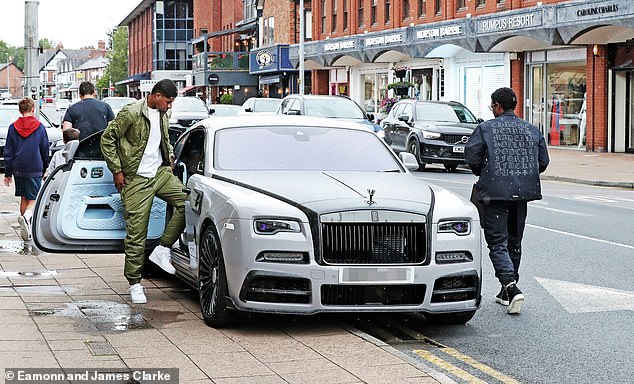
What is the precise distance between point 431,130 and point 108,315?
19377 millimetres

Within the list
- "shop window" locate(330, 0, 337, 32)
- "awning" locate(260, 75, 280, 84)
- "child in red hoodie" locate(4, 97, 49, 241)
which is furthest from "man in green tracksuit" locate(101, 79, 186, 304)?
"awning" locate(260, 75, 280, 84)

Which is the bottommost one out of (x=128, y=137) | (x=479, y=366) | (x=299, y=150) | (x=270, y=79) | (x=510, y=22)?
(x=479, y=366)

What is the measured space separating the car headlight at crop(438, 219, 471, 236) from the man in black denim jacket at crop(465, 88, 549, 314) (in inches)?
33.6

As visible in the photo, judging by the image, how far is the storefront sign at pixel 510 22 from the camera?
33.6 metres

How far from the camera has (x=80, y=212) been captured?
9273 mm

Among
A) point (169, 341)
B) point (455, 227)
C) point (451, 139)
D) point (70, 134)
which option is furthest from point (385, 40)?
point (169, 341)

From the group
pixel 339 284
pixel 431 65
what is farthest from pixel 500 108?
pixel 431 65

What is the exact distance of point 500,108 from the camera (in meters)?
9.08

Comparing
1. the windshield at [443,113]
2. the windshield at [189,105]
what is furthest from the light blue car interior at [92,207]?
the windshield at [189,105]

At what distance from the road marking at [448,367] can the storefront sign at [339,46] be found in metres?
43.9

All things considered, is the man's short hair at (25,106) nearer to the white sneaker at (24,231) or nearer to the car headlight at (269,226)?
the white sneaker at (24,231)

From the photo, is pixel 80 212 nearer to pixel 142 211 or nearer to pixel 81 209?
pixel 81 209

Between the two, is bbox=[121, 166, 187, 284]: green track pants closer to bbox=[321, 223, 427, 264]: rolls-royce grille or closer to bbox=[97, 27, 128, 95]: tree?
bbox=[321, 223, 427, 264]: rolls-royce grille

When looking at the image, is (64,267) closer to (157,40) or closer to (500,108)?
(500,108)
